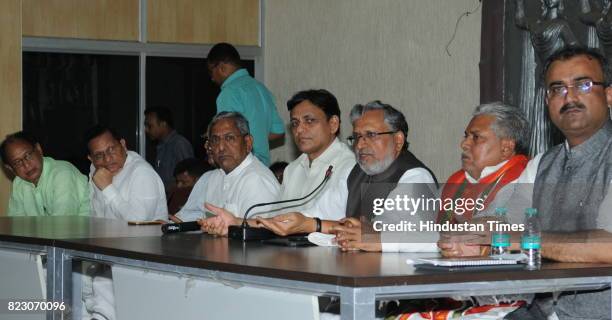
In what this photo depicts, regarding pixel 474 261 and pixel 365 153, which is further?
pixel 365 153

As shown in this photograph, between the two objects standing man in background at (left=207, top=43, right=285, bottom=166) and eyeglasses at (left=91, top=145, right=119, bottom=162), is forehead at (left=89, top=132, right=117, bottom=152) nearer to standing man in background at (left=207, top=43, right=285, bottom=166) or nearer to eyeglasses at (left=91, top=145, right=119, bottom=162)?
eyeglasses at (left=91, top=145, right=119, bottom=162)

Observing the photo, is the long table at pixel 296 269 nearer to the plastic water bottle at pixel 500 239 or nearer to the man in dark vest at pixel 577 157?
the plastic water bottle at pixel 500 239

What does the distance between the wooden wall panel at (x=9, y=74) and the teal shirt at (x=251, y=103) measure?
1.65m

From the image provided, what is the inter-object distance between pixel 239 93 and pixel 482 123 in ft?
9.16

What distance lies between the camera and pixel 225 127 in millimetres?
4977

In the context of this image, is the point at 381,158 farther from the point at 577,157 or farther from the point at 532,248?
the point at 532,248

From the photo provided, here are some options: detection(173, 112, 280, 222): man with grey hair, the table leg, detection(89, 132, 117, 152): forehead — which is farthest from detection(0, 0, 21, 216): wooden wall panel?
the table leg

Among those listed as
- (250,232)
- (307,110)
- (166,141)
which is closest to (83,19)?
(166,141)

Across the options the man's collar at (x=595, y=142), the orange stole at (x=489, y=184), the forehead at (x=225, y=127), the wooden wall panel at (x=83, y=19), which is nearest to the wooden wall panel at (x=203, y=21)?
the wooden wall panel at (x=83, y=19)

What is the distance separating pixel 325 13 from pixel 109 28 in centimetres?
156

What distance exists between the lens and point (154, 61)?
762 centimetres

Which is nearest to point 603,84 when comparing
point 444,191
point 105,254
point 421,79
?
point 444,191

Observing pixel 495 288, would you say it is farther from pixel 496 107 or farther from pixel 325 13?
pixel 325 13

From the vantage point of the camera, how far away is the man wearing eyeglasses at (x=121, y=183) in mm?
5340
